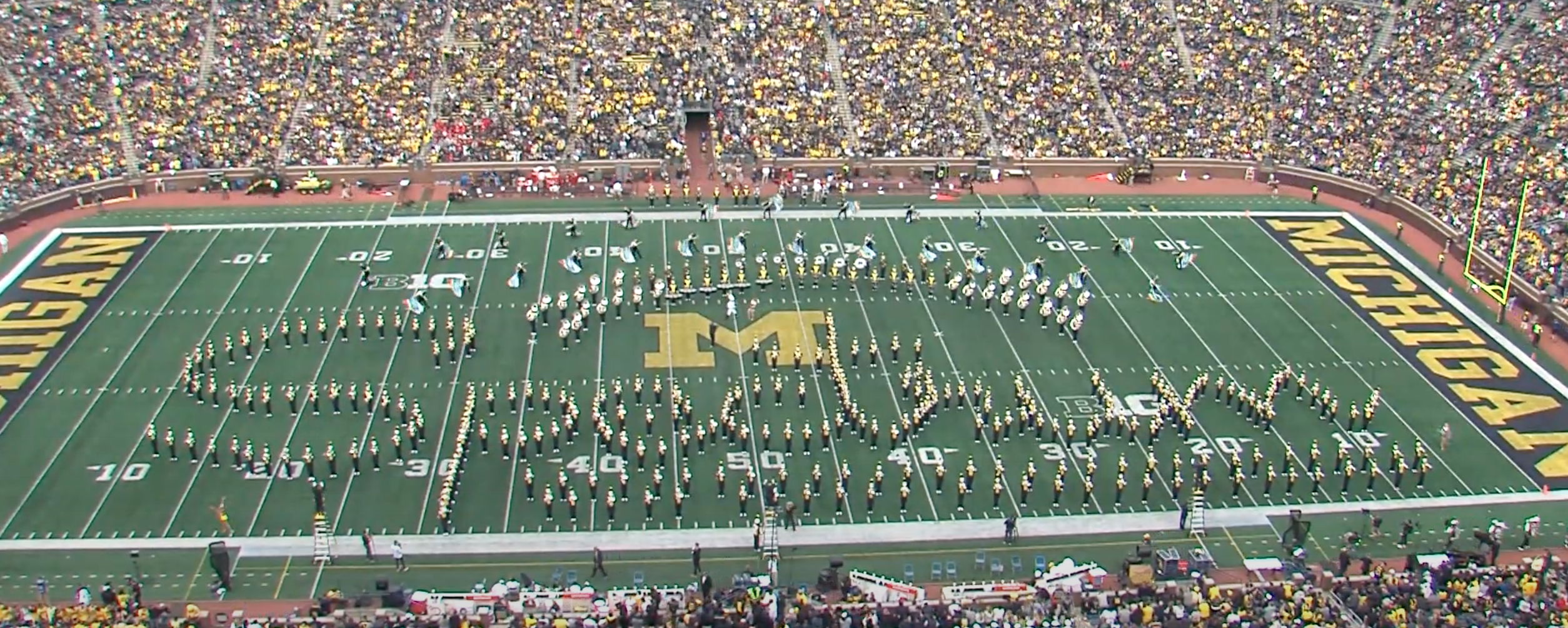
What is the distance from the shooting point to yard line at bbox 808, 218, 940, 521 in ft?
82.8

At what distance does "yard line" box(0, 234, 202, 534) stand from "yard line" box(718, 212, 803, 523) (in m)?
11.1

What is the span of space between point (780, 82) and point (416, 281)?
688 inches

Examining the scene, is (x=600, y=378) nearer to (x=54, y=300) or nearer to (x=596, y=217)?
(x=596, y=217)

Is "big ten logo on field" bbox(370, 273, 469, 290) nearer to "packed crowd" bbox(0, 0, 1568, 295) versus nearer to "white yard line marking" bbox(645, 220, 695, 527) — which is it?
"white yard line marking" bbox(645, 220, 695, 527)

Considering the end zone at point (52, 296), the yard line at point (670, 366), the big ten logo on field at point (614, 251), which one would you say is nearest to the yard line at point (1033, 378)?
the big ten logo on field at point (614, 251)

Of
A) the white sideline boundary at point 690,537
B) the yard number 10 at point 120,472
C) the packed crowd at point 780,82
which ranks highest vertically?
the packed crowd at point 780,82

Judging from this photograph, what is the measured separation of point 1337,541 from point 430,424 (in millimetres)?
16160

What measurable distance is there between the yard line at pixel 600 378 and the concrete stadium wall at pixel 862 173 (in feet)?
20.6

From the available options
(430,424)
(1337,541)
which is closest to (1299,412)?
(1337,541)

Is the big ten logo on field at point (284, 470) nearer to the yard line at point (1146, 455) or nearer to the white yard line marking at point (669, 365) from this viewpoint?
the white yard line marking at point (669, 365)

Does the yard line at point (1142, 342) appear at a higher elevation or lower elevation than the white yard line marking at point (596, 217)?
lower

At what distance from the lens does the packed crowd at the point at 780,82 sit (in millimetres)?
43875

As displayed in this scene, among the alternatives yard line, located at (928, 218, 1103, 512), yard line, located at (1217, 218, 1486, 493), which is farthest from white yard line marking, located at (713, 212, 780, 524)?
yard line, located at (1217, 218, 1486, 493)

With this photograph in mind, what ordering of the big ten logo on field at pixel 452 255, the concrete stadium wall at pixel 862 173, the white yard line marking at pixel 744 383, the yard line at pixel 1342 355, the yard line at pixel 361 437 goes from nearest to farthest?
the yard line at pixel 361 437, the white yard line marking at pixel 744 383, the yard line at pixel 1342 355, the big ten logo on field at pixel 452 255, the concrete stadium wall at pixel 862 173
